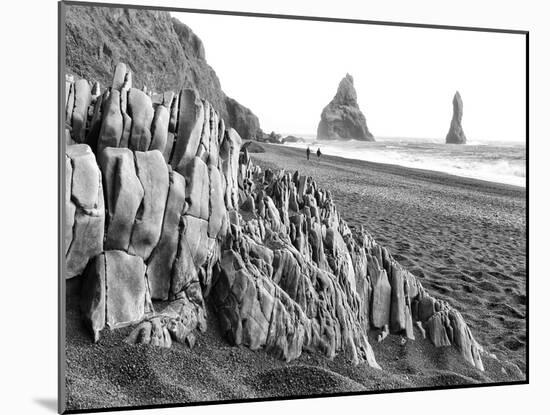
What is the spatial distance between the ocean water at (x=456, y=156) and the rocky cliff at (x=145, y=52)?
5.51 ft

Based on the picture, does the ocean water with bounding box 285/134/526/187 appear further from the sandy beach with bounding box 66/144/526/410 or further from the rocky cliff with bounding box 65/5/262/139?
the rocky cliff with bounding box 65/5/262/139

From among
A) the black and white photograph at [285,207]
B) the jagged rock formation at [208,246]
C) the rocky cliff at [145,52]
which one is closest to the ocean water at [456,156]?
the black and white photograph at [285,207]

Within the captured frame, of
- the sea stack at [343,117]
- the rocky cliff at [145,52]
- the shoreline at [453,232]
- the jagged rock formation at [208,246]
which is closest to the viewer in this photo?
the jagged rock formation at [208,246]

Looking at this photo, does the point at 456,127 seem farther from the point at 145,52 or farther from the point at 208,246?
the point at 145,52

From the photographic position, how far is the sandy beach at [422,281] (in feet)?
25.5

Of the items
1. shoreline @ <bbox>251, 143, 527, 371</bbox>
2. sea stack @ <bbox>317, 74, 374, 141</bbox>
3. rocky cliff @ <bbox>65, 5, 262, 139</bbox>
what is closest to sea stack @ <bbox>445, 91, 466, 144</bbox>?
shoreline @ <bbox>251, 143, 527, 371</bbox>

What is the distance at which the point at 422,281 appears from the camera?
898 cm

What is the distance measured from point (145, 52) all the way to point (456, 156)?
364 centimetres

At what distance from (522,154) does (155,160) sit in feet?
13.9

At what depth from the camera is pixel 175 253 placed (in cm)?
774

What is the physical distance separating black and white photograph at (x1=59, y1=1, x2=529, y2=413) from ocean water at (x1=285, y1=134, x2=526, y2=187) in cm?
2

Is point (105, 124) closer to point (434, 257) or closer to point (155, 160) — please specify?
point (155, 160)

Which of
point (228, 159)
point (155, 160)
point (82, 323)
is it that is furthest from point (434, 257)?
point (82, 323)

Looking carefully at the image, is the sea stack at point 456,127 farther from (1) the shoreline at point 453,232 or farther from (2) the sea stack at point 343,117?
(2) the sea stack at point 343,117
